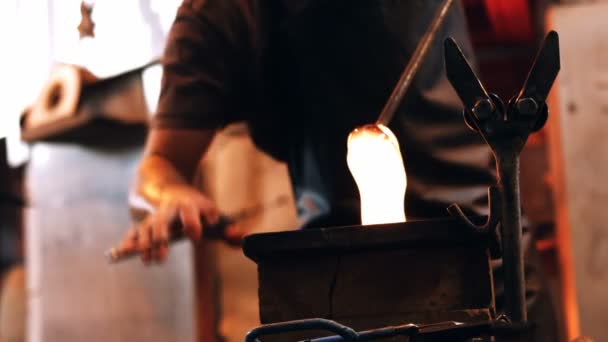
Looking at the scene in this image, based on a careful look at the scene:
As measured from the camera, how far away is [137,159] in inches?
289

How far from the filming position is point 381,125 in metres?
2.12

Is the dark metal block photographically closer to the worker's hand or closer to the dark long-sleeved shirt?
the worker's hand

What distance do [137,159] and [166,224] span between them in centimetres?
487

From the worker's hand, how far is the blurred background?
2.23m

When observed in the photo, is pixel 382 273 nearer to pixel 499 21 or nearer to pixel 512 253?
pixel 512 253

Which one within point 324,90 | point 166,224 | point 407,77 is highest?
point 324,90

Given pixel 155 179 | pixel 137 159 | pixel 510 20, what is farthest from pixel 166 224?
pixel 137 159

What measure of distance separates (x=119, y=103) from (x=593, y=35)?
3.65m

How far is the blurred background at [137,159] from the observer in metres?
4.52

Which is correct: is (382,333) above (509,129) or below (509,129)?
below

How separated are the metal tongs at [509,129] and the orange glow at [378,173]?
378mm

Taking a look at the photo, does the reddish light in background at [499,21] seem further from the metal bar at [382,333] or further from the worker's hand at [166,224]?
the metal bar at [382,333]

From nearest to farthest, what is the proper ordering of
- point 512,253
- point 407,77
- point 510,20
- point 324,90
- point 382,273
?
point 512,253 → point 382,273 → point 407,77 → point 324,90 → point 510,20

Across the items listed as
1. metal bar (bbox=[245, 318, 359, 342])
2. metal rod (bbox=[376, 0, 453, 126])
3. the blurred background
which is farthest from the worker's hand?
the blurred background
